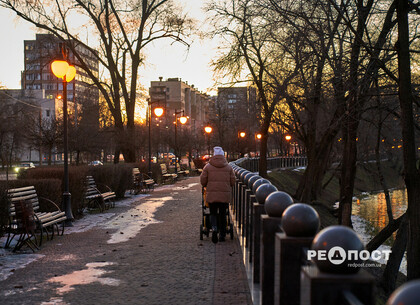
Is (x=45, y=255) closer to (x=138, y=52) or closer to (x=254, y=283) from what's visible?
(x=254, y=283)

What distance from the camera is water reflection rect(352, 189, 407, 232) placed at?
96.3ft

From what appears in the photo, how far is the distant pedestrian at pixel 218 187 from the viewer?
10422 millimetres

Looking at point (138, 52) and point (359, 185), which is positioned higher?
point (138, 52)

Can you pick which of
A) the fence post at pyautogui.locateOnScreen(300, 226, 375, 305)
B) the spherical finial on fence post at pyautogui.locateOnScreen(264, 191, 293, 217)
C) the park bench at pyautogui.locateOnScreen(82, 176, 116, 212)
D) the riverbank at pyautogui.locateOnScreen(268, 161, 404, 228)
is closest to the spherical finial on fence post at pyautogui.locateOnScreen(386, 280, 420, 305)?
the fence post at pyautogui.locateOnScreen(300, 226, 375, 305)

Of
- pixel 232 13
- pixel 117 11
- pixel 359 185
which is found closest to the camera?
pixel 232 13

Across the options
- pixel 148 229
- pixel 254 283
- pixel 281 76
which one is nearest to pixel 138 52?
pixel 281 76

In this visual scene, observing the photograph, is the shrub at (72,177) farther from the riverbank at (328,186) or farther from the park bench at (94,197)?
the riverbank at (328,186)

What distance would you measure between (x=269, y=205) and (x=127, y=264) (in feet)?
15.4

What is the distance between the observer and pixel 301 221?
3068mm

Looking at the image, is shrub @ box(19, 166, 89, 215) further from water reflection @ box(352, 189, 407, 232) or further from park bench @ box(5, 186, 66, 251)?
water reflection @ box(352, 189, 407, 232)

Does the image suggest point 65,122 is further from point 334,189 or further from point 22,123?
point 22,123

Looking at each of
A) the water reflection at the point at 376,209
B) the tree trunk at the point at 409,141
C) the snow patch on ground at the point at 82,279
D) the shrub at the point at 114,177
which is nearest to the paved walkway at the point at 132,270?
the snow patch on ground at the point at 82,279

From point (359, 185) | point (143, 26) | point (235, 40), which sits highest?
point (143, 26)

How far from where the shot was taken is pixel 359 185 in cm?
5497
